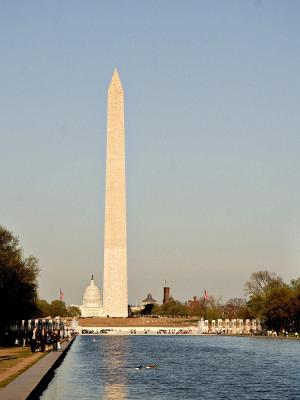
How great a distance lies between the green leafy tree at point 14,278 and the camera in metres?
58.4

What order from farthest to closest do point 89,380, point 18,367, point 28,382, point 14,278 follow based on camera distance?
1. point 14,278
2. point 18,367
3. point 89,380
4. point 28,382

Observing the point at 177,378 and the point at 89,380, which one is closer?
the point at 89,380

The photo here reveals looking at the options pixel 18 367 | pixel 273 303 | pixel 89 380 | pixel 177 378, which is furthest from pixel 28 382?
pixel 273 303

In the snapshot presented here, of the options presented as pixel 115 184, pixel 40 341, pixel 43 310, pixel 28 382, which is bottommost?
pixel 28 382

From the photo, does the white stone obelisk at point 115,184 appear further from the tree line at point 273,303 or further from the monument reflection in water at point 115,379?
the monument reflection in water at point 115,379

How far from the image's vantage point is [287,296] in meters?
97.1

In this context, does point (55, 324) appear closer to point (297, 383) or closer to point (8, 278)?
point (8, 278)

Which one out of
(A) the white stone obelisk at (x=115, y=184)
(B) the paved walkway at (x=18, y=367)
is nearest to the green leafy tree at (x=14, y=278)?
(B) the paved walkway at (x=18, y=367)

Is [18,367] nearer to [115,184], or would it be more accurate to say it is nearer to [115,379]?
[115,379]

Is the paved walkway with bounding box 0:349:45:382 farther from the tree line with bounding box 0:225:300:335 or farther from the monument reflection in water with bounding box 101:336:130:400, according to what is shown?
the tree line with bounding box 0:225:300:335

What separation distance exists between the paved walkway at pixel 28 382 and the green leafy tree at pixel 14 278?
2103 cm

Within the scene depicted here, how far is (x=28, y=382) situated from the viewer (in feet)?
89.9

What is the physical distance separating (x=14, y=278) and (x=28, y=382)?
33334mm

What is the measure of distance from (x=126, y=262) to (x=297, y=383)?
232 ft
